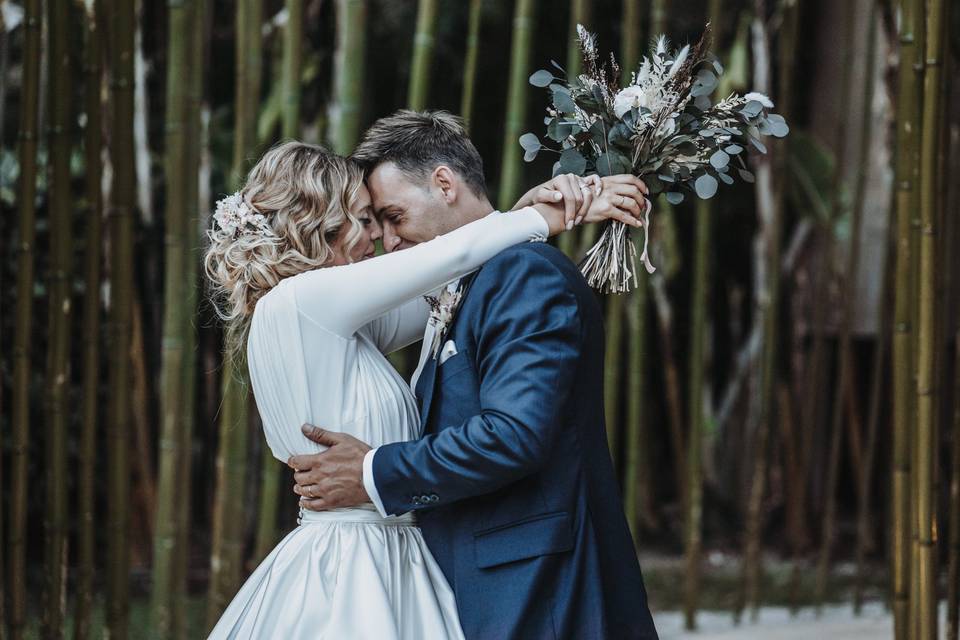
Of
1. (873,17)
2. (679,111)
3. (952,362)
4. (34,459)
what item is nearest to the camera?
(679,111)

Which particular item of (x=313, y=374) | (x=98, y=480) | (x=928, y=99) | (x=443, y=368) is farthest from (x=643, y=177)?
(x=98, y=480)

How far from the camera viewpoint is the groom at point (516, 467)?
1.53m

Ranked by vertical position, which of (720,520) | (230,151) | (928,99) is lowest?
(720,520)

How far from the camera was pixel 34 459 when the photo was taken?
464 cm

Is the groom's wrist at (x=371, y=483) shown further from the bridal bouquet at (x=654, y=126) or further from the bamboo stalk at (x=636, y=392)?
the bamboo stalk at (x=636, y=392)

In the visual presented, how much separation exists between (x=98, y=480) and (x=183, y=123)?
2.78m

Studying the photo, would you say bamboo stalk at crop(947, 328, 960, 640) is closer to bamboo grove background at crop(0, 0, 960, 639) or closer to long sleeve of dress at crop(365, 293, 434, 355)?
bamboo grove background at crop(0, 0, 960, 639)

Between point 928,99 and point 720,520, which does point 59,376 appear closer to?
point 928,99

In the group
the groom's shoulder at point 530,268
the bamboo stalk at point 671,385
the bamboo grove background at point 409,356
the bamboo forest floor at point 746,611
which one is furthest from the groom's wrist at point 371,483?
the bamboo stalk at point 671,385

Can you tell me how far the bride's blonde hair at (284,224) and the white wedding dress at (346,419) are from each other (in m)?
0.10

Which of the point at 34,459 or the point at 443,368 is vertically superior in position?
the point at 443,368

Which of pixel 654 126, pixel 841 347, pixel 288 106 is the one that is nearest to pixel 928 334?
pixel 654 126

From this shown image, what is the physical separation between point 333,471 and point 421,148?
1.80 feet

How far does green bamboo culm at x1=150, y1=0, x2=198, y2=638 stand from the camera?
110 inches
